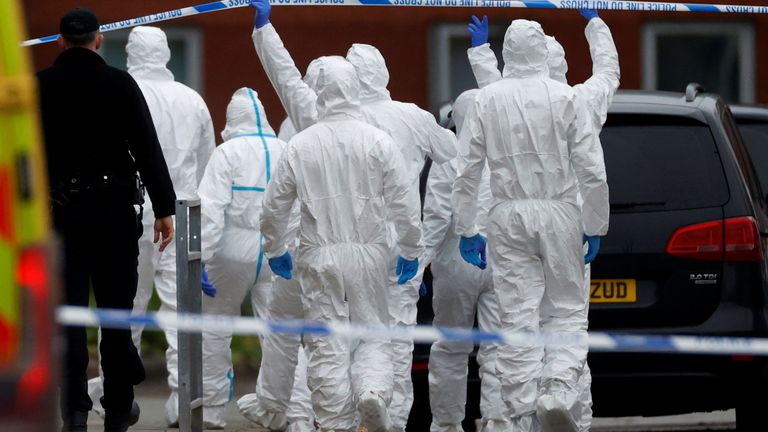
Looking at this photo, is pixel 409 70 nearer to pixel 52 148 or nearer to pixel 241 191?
pixel 241 191

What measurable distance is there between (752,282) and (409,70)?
26.1 feet

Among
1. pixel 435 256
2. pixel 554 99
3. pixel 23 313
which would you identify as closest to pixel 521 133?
pixel 554 99

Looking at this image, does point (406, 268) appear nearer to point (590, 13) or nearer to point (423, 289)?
point (423, 289)

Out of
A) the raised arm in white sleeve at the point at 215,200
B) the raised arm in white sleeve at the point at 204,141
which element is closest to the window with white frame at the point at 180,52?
the raised arm in white sleeve at the point at 204,141

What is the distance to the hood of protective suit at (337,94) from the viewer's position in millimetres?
7309

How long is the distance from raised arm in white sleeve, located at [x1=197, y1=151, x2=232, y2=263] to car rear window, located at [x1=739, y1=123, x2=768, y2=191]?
3.15 m

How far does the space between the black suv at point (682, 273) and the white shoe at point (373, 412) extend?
772 millimetres

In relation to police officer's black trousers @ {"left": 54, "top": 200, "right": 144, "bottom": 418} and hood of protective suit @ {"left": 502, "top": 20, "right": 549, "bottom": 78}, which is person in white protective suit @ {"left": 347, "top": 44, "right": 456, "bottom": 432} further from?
police officer's black trousers @ {"left": 54, "top": 200, "right": 144, "bottom": 418}

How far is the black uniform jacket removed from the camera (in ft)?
22.5

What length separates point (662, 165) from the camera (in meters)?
7.93

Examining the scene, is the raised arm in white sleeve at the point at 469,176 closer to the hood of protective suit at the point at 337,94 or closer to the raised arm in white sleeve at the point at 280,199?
the hood of protective suit at the point at 337,94

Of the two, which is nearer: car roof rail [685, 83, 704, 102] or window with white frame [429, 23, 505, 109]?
car roof rail [685, 83, 704, 102]

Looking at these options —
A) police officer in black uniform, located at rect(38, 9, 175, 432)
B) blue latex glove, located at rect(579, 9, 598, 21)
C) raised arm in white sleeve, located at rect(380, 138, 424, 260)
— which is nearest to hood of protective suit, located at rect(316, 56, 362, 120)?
raised arm in white sleeve, located at rect(380, 138, 424, 260)

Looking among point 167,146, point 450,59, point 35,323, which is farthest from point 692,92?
point 450,59
